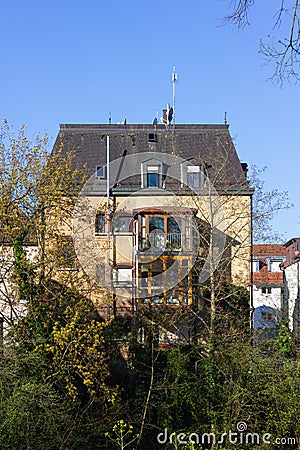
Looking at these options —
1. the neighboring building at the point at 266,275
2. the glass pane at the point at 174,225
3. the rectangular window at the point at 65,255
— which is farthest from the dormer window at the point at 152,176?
the neighboring building at the point at 266,275

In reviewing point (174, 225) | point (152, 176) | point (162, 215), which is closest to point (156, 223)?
point (162, 215)

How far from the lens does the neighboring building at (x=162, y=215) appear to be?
18156 mm

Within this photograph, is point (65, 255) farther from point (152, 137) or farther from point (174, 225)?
point (152, 137)

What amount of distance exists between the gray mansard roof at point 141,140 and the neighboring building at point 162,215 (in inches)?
1.6

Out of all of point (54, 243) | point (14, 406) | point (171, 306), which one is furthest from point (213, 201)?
point (14, 406)

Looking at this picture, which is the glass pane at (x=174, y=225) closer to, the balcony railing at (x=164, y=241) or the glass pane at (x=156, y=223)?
the balcony railing at (x=164, y=241)

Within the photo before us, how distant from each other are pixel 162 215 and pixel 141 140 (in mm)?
5921

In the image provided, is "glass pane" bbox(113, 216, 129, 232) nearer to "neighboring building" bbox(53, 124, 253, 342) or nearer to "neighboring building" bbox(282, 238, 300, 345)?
"neighboring building" bbox(53, 124, 253, 342)

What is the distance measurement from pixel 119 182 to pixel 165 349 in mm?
8441

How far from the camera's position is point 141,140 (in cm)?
2452

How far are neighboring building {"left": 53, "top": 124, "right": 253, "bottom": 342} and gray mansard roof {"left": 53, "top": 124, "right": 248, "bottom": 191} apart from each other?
1.6 inches

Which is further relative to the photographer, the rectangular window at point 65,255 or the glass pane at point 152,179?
the glass pane at point 152,179

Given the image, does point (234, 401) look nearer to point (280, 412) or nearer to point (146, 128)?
point (280, 412)

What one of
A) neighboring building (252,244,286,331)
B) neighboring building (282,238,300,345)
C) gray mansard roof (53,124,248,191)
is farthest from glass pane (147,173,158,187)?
neighboring building (252,244,286,331)
